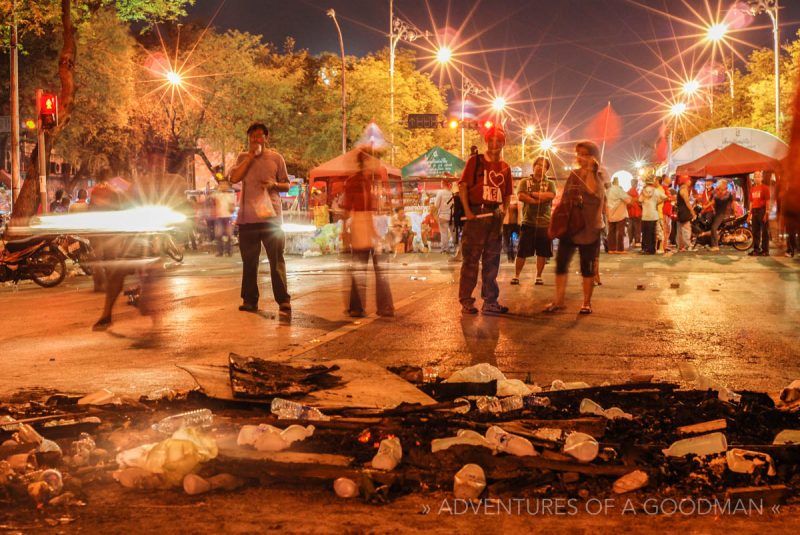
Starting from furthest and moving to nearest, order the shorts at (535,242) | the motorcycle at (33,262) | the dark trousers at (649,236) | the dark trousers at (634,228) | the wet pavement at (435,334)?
the dark trousers at (634,228), the dark trousers at (649,236), the motorcycle at (33,262), the shorts at (535,242), the wet pavement at (435,334)

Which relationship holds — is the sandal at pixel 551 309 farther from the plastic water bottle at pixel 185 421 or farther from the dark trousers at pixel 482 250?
the plastic water bottle at pixel 185 421

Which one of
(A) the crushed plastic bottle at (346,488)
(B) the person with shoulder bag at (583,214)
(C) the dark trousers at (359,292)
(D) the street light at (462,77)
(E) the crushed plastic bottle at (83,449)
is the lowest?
(A) the crushed plastic bottle at (346,488)

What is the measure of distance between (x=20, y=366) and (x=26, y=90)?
111 feet

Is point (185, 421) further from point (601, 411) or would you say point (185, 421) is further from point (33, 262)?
point (33, 262)

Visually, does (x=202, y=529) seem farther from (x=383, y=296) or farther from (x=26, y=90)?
(x=26, y=90)

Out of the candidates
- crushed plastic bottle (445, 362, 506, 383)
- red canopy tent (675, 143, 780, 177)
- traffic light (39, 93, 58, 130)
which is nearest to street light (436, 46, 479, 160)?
red canopy tent (675, 143, 780, 177)

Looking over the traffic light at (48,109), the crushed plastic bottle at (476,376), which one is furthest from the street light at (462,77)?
the crushed plastic bottle at (476,376)

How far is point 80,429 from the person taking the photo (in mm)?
4652

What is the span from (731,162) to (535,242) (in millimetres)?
18558

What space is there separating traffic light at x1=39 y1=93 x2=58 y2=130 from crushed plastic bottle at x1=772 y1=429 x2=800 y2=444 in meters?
19.6

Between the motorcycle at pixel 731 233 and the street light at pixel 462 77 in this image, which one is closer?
the motorcycle at pixel 731 233

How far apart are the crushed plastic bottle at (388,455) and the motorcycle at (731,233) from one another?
22.2m

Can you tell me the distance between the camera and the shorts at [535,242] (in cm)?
1291

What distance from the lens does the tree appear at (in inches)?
898
